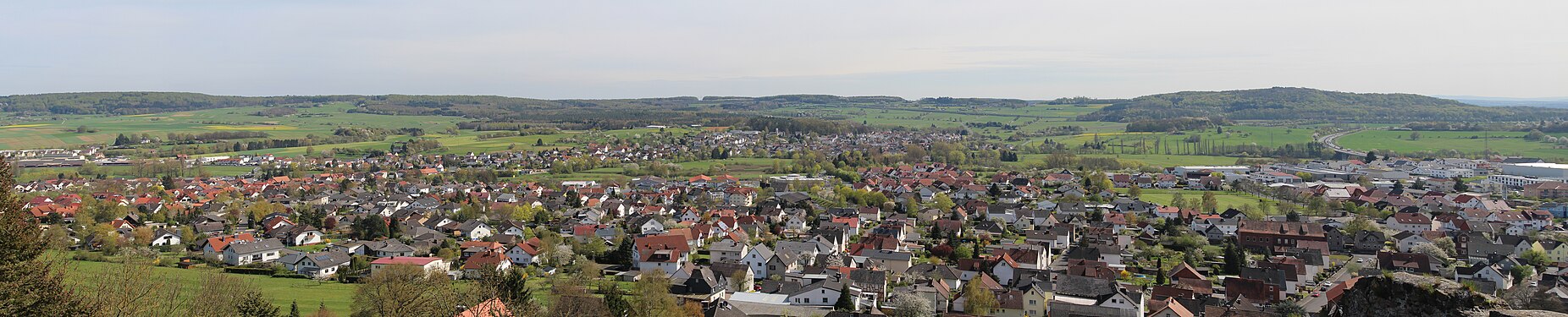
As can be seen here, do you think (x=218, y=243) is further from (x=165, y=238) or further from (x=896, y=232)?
(x=896, y=232)

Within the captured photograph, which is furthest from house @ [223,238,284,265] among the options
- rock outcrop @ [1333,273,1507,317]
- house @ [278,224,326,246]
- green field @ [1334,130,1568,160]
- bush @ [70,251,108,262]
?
green field @ [1334,130,1568,160]

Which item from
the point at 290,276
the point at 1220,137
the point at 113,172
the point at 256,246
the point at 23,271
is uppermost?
the point at 23,271

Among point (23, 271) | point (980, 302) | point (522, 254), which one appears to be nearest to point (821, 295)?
point (980, 302)

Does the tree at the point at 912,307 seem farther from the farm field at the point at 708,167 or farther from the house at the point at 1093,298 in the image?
the farm field at the point at 708,167

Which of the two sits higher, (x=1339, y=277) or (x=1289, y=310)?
(x=1289, y=310)

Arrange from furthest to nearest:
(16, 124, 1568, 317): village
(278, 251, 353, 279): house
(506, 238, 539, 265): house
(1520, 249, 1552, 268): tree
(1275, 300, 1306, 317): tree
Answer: (506, 238, 539, 265): house
(1520, 249, 1552, 268): tree
(278, 251, 353, 279): house
(16, 124, 1568, 317): village
(1275, 300, 1306, 317): tree

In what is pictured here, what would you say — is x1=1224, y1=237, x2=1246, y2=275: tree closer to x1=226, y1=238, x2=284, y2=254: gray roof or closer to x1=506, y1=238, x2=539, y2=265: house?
x1=506, y1=238, x2=539, y2=265: house
